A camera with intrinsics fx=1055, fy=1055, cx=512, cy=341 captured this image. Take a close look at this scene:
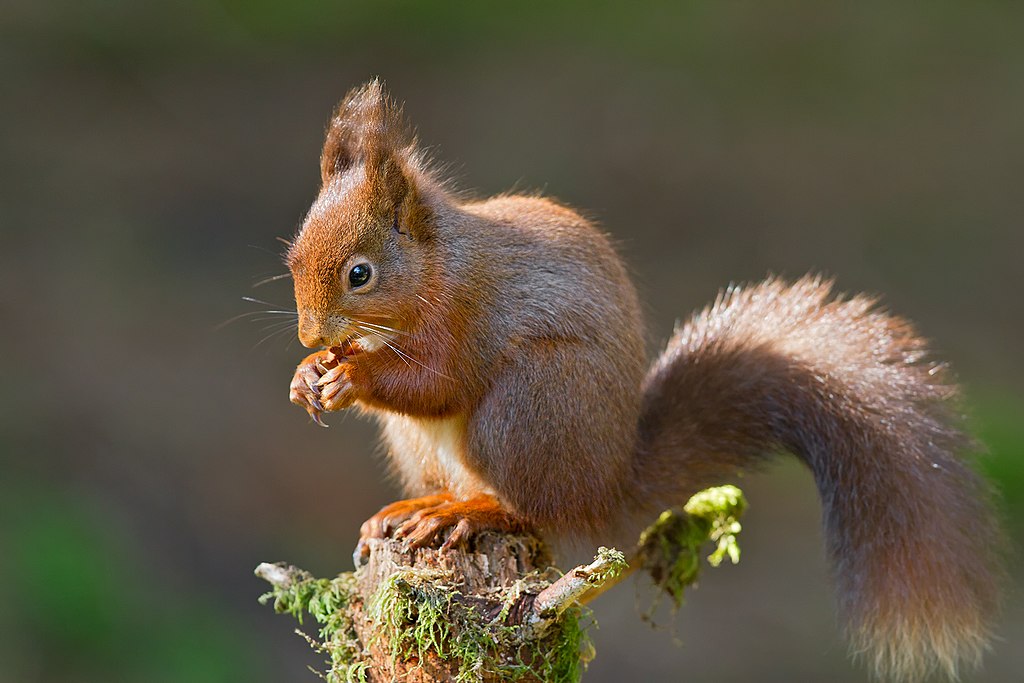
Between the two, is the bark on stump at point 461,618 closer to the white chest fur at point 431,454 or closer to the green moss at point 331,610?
the green moss at point 331,610

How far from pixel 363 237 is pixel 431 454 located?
1.76 feet

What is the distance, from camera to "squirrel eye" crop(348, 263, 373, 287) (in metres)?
1.94

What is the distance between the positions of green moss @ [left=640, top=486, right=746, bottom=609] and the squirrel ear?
1053mm

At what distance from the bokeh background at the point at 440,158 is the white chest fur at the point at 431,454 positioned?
232cm

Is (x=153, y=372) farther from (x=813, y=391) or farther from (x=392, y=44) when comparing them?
(x=813, y=391)

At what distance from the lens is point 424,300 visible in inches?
79.5

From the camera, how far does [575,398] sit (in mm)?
2033

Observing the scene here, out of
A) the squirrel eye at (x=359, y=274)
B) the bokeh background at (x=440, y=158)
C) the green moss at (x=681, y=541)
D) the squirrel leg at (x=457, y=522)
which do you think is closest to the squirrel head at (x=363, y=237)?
the squirrel eye at (x=359, y=274)

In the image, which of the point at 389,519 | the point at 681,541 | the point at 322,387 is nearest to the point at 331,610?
the point at 389,519

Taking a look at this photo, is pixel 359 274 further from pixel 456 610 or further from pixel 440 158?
pixel 440 158

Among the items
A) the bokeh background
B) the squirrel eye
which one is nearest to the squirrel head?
the squirrel eye

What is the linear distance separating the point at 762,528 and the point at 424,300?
334 centimetres

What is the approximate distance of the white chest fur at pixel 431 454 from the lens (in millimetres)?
2131

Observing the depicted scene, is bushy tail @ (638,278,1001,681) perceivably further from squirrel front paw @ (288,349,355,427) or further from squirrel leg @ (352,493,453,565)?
squirrel front paw @ (288,349,355,427)
